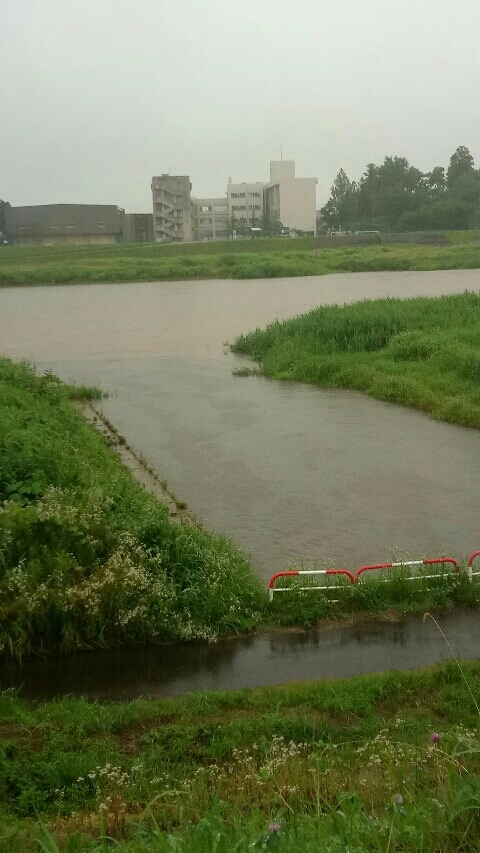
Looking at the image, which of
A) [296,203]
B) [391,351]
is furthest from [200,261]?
[391,351]

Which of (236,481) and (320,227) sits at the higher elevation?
(320,227)

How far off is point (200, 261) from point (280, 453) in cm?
3877

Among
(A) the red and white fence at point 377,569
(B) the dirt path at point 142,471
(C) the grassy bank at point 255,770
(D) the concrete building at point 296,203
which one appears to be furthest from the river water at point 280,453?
(D) the concrete building at point 296,203

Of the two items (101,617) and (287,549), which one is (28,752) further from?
(287,549)

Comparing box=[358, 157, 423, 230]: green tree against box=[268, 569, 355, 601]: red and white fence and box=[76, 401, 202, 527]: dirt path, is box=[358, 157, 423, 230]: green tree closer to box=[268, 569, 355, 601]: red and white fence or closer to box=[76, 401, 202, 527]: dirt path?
box=[76, 401, 202, 527]: dirt path

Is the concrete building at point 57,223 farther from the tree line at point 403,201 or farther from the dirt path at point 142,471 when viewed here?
the dirt path at point 142,471

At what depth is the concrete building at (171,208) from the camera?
6944cm

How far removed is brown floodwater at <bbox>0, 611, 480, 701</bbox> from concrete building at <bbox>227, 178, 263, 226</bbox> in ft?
256

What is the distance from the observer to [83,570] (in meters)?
5.90

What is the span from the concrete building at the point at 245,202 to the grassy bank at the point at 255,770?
Result: 260 ft

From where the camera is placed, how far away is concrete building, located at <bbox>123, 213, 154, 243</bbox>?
6838 centimetres

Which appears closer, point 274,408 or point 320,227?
point 274,408

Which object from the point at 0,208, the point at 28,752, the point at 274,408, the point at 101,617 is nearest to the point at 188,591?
the point at 101,617

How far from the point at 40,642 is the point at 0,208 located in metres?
62.8
